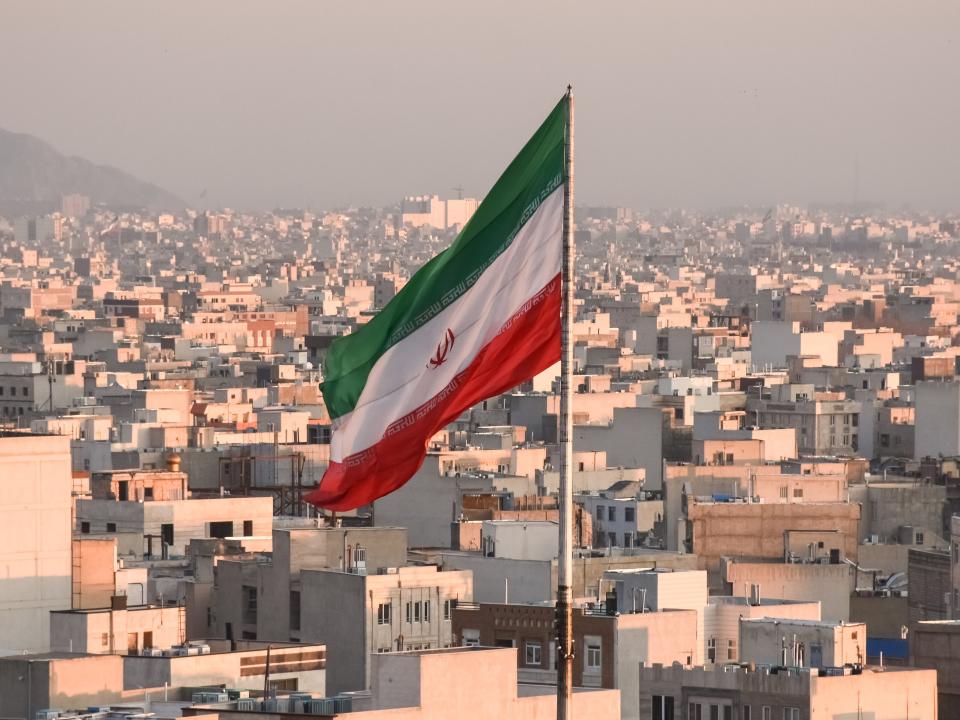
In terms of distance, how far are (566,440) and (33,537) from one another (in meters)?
13.7

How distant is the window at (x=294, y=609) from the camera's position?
3512 centimetres

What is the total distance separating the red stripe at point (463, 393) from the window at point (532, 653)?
13.3m

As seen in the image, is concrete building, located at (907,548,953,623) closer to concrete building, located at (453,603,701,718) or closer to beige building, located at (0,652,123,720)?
concrete building, located at (453,603,701,718)

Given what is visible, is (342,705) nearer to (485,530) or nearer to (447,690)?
(447,690)

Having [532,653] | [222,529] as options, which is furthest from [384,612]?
[222,529]

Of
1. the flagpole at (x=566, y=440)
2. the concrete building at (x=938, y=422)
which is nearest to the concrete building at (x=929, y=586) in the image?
the flagpole at (x=566, y=440)

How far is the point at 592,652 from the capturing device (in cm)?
3073

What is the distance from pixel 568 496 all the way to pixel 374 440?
1.44m

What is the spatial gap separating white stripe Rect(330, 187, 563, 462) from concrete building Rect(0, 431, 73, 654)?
11.6 m

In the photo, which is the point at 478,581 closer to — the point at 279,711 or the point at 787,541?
the point at 787,541

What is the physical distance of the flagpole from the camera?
54.9 feet

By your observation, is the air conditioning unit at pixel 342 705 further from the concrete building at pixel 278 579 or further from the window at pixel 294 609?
the window at pixel 294 609

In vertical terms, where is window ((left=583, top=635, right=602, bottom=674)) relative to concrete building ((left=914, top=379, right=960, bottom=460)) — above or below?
below

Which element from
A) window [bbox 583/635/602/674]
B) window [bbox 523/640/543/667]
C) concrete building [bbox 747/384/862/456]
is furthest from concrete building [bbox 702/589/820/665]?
concrete building [bbox 747/384/862/456]
